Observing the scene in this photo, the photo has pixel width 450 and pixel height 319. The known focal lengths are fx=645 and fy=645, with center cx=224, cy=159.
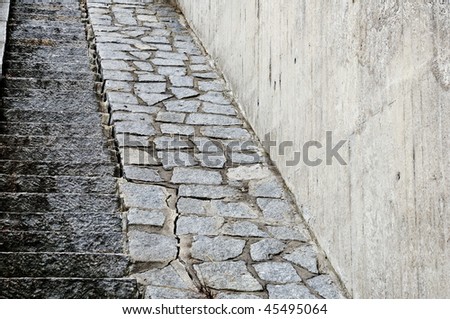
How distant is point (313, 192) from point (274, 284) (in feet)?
2.70

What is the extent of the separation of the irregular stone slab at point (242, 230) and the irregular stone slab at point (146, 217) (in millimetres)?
441

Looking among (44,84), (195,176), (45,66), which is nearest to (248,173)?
(195,176)

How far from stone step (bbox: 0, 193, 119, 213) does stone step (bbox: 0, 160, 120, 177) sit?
1.48 ft

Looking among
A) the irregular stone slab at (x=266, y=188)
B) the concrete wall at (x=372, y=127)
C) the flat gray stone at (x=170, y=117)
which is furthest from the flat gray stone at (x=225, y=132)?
the irregular stone slab at (x=266, y=188)

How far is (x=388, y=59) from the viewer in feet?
10.9

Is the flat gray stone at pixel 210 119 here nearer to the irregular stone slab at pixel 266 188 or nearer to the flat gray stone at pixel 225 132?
the flat gray stone at pixel 225 132

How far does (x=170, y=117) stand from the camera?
6098mm

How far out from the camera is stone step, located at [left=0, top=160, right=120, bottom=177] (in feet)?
15.8

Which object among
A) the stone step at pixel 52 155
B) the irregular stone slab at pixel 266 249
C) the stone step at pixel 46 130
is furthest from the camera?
the stone step at pixel 46 130

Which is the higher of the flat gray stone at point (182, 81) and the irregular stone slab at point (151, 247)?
the flat gray stone at point (182, 81)

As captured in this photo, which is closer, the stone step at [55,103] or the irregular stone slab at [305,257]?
the irregular stone slab at [305,257]

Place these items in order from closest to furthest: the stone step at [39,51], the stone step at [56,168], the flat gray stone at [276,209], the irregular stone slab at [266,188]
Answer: the flat gray stone at [276,209] → the stone step at [56,168] → the irregular stone slab at [266,188] → the stone step at [39,51]

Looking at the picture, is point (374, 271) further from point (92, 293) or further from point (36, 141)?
point (36, 141)

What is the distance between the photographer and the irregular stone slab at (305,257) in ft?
13.5
